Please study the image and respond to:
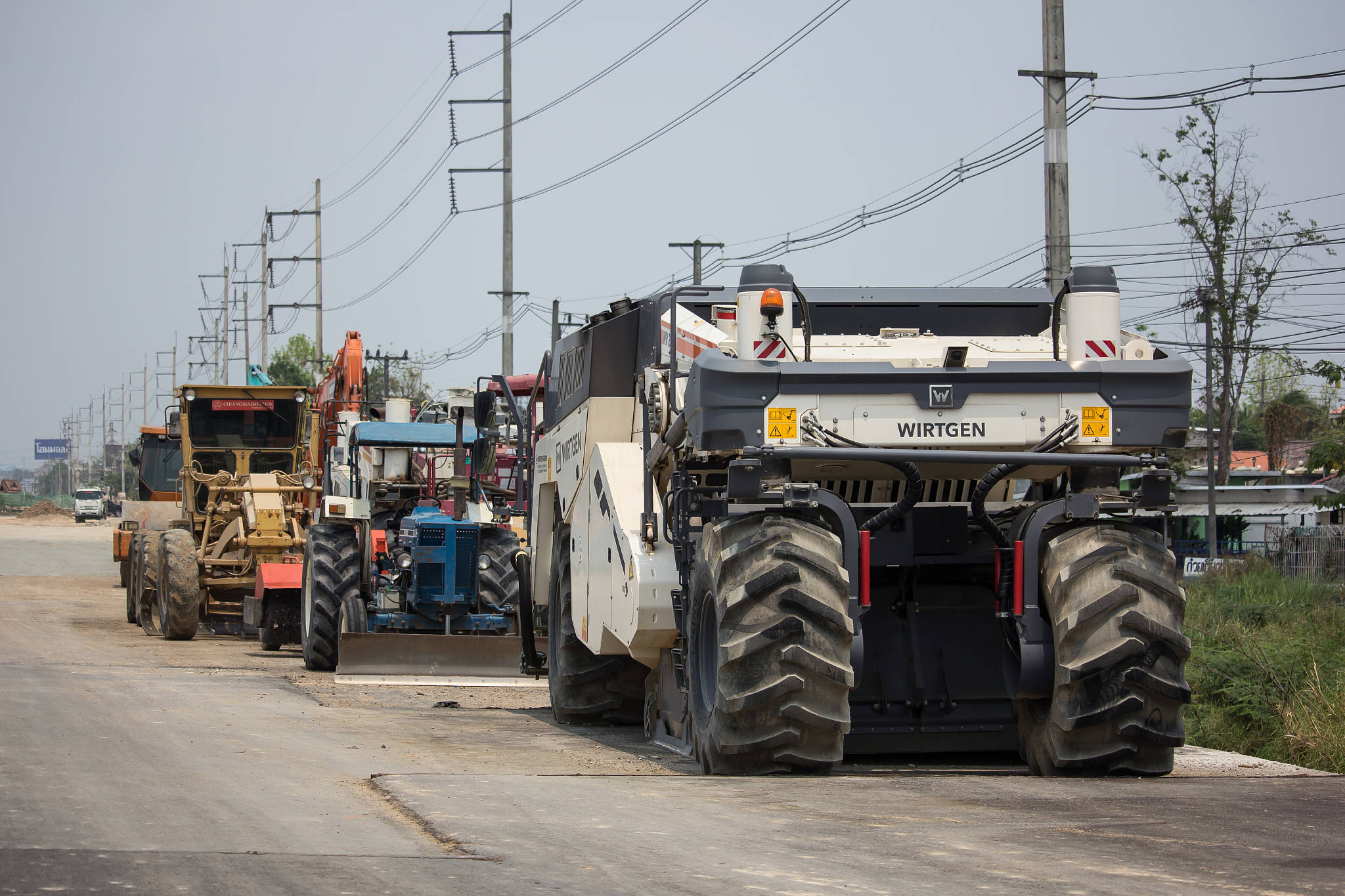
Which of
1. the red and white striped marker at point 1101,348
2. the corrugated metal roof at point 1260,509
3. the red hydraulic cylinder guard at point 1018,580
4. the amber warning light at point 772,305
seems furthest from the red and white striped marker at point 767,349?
the corrugated metal roof at point 1260,509

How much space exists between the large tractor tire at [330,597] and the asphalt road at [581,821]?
21.8 ft

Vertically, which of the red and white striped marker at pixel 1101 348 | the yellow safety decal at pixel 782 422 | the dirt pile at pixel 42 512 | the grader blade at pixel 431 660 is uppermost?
the red and white striped marker at pixel 1101 348

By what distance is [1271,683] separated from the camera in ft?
42.5

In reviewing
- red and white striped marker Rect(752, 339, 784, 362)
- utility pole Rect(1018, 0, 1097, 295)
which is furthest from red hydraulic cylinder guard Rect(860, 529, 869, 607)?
utility pole Rect(1018, 0, 1097, 295)

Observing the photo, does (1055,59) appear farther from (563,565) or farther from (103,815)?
(103,815)

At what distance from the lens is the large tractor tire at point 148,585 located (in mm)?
23719

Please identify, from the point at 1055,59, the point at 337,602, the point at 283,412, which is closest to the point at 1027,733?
the point at 1055,59

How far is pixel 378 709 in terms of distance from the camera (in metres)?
13.5

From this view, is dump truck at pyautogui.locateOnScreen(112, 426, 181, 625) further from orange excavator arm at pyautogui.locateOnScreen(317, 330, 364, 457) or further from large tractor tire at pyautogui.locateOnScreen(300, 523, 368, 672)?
large tractor tire at pyautogui.locateOnScreen(300, 523, 368, 672)

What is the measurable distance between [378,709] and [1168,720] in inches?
304

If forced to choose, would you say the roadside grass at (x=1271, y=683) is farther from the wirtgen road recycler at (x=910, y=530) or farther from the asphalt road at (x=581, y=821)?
the wirtgen road recycler at (x=910, y=530)

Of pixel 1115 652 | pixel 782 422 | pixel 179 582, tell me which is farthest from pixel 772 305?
pixel 179 582

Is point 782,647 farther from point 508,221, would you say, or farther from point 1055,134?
point 508,221

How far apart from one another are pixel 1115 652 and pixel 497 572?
439 inches
